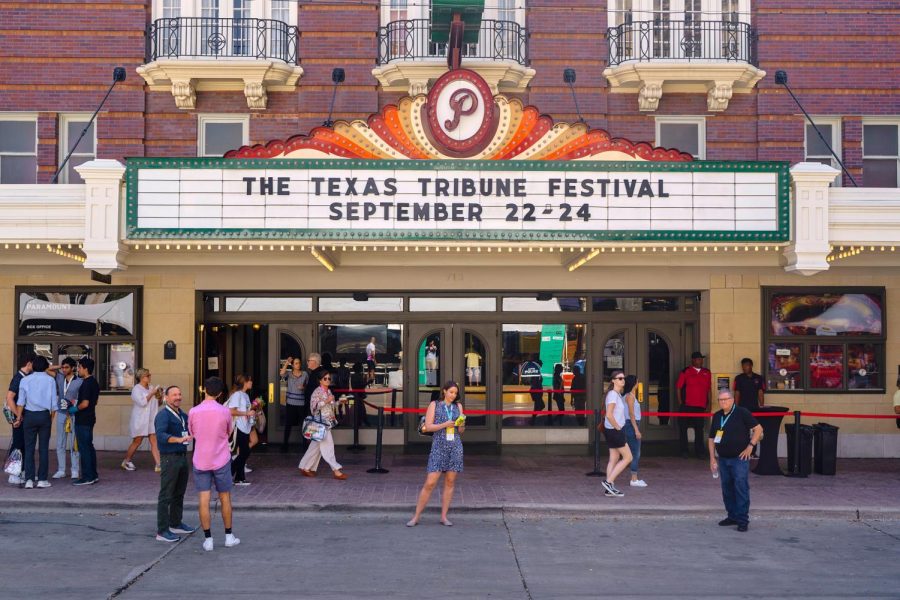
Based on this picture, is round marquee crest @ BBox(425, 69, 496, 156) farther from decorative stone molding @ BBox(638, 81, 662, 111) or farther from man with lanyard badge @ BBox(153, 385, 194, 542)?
man with lanyard badge @ BBox(153, 385, 194, 542)

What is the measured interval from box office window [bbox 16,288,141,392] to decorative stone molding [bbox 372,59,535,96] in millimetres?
5747

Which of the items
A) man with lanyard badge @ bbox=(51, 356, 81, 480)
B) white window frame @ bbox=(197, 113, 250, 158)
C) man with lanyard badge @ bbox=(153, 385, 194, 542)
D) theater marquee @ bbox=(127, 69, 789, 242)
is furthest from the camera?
white window frame @ bbox=(197, 113, 250, 158)

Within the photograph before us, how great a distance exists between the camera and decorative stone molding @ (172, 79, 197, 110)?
15664mm

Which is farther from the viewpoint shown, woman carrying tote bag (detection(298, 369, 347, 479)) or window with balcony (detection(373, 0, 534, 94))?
window with balcony (detection(373, 0, 534, 94))

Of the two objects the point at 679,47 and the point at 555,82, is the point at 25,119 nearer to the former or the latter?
the point at 555,82

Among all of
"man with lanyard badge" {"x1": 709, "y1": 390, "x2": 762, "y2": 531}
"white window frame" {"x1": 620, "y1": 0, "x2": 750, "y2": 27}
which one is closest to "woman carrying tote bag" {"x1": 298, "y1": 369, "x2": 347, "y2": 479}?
"man with lanyard badge" {"x1": 709, "y1": 390, "x2": 762, "y2": 531}

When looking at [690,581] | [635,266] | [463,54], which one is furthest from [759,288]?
[690,581]

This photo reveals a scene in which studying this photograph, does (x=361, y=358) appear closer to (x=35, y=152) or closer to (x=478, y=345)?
(x=478, y=345)

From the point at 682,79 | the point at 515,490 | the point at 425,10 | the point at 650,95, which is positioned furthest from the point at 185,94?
the point at 515,490

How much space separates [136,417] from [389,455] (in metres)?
4.40

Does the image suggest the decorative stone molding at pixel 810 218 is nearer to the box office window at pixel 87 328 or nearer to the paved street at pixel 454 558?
the paved street at pixel 454 558

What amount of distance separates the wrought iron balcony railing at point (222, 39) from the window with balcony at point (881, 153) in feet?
33.6

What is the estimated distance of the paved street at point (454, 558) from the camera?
7965 mm

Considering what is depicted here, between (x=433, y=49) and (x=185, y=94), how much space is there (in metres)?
4.30
